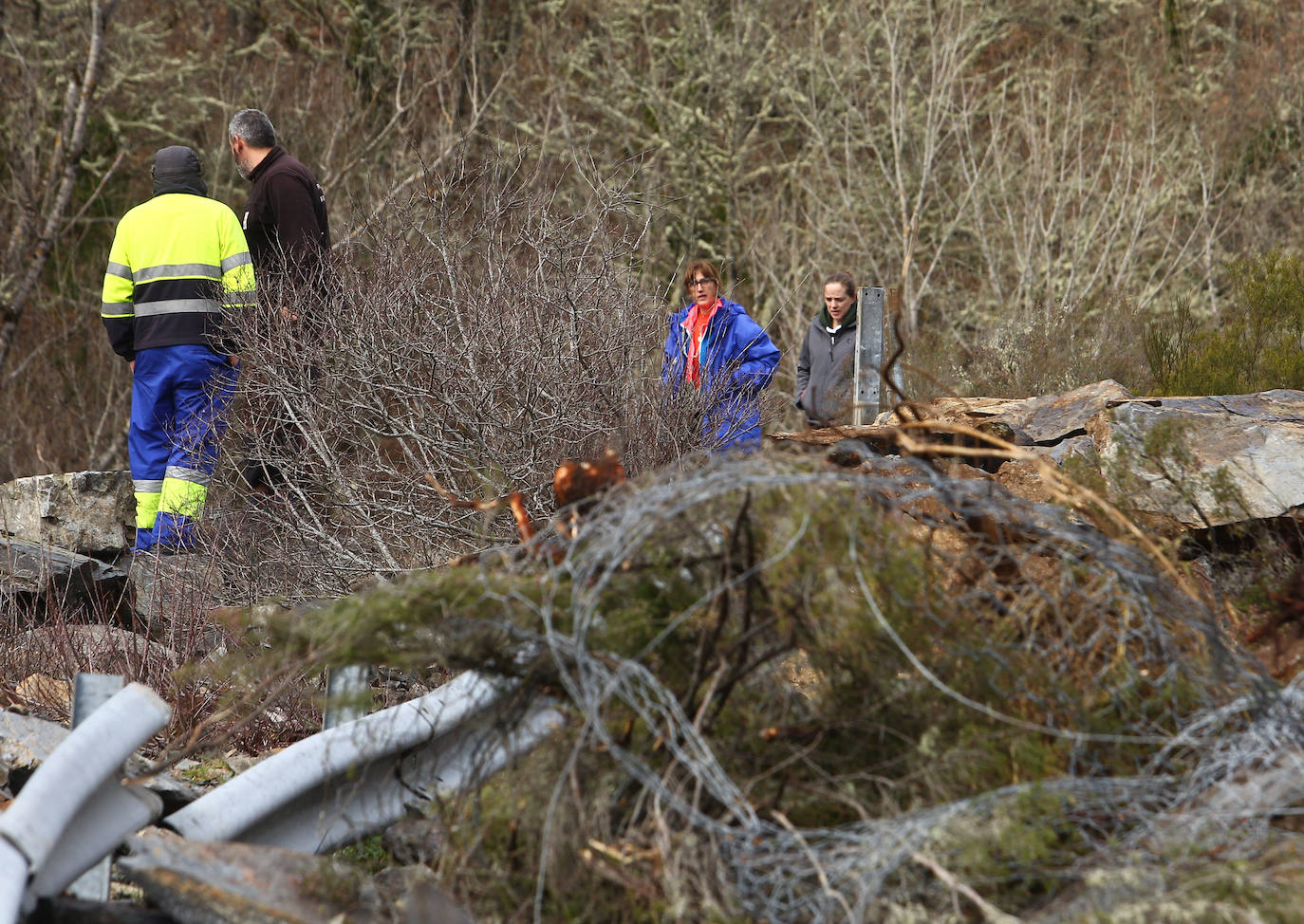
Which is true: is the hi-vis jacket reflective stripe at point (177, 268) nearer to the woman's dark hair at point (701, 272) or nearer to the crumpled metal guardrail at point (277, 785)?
the woman's dark hair at point (701, 272)

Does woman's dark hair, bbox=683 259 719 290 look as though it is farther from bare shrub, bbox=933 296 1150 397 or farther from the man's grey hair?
bare shrub, bbox=933 296 1150 397

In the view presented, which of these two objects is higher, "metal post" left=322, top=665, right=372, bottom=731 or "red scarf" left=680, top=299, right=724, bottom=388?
"red scarf" left=680, top=299, right=724, bottom=388

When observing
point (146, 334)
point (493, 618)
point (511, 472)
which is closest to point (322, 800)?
point (493, 618)

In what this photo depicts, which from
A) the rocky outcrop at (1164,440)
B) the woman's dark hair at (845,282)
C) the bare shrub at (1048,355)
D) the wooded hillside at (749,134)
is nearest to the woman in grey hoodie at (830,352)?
the woman's dark hair at (845,282)

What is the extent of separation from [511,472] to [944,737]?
2.91 m

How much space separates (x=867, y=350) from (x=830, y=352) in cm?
132

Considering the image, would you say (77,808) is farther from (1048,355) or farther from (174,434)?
(1048,355)

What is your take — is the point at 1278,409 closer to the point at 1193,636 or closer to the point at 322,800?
the point at 1193,636

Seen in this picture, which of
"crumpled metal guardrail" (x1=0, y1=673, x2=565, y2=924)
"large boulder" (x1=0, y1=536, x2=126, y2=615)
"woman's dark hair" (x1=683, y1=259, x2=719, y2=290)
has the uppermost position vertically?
"woman's dark hair" (x1=683, y1=259, x2=719, y2=290)

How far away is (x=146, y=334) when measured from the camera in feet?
20.0

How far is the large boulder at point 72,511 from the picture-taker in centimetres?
678

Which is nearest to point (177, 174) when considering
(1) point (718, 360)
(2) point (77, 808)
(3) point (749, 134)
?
(1) point (718, 360)

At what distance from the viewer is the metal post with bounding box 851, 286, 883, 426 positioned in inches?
251

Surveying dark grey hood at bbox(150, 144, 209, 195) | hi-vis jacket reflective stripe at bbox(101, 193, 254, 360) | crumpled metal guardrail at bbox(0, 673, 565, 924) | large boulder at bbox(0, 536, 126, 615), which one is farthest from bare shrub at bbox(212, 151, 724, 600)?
crumpled metal guardrail at bbox(0, 673, 565, 924)
